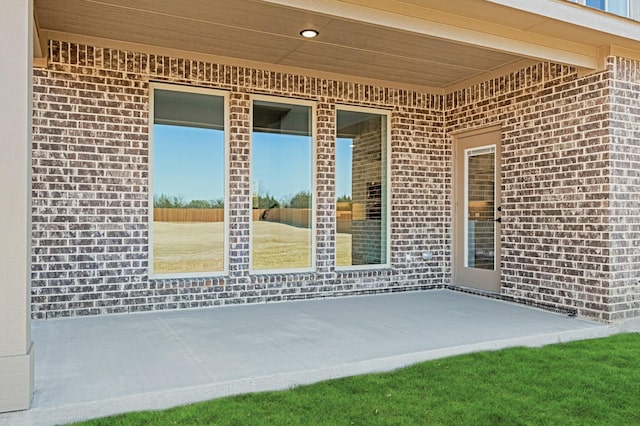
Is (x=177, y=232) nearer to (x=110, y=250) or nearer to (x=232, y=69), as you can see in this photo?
(x=110, y=250)

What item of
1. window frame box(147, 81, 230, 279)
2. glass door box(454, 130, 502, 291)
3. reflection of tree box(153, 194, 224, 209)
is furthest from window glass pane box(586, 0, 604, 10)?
reflection of tree box(153, 194, 224, 209)

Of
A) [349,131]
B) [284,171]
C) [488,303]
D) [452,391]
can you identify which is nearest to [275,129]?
[284,171]

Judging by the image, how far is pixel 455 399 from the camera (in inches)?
127

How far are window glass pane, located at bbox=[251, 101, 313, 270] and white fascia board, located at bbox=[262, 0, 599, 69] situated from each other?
246 centimetres

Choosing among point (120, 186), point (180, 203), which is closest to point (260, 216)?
point (180, 203)

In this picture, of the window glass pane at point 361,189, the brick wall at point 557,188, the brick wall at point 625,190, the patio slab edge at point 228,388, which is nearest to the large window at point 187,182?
the window glass pane at point 361,189

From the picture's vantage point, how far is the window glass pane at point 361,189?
6.89 m

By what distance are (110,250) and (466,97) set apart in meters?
5.25

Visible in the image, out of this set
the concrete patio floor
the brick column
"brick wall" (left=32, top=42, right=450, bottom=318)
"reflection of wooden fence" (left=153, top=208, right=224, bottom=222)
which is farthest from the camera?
"reflection of wooden fence" (left=153, top=208, right=224, bottom=222)

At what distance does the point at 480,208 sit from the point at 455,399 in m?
4.28

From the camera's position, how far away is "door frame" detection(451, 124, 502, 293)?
6672mm

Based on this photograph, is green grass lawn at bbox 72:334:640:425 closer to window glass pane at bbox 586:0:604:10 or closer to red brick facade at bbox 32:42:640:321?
red brick facade at bbox 32:42:640:321

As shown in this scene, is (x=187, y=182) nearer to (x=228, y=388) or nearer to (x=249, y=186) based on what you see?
(x=249, y=186)

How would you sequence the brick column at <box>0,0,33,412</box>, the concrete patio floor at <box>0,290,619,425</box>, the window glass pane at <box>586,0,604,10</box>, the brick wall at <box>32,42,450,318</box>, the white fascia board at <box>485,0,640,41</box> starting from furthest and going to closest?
the brick wall at <box>32,42,450,318</box> < the window glass pane at <box>586,0,604,10</box> < the white fascia board at <box>485,0,640,41</box> < the concrete patio floor at <box>0,290,619,425</box> < the brick column at <box>0,0,33,412</box>
